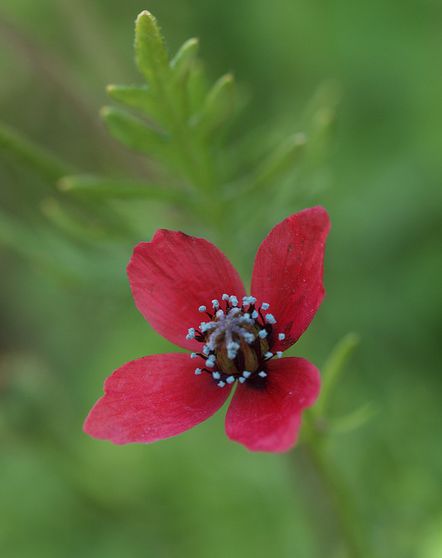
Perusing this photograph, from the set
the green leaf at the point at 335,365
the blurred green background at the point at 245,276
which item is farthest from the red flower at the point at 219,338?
the blurred green background at the point at 245,276

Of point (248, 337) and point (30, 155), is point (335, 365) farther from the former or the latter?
point (30, 155)

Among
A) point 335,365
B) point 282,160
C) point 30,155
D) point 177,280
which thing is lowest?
point 335,365

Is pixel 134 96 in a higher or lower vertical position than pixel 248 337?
higher

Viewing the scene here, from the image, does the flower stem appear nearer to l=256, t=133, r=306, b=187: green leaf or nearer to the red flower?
the red flower

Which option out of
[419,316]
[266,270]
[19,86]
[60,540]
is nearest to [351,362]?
[419,316]

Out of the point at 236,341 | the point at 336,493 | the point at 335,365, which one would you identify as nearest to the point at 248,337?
the point at 236,341

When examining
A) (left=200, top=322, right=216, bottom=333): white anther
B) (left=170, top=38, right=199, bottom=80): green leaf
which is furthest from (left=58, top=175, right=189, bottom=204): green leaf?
(left=200, top=322, right=216, bottom=333): white anther
